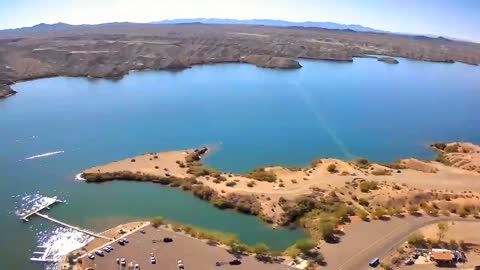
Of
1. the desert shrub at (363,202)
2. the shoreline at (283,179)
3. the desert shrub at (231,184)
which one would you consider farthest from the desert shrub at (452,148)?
the desert shrub at (231,184)

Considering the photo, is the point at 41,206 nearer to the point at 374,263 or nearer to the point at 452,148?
the point at 374,263

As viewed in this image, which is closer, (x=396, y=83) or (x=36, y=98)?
(x=36, y=98)

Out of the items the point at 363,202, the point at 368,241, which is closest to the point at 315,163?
the point at 363,202

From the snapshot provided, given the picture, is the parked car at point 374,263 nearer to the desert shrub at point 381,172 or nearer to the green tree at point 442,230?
the green tree at point 442,230

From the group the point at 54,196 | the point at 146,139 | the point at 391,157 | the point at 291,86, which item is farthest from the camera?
the point at 291,86

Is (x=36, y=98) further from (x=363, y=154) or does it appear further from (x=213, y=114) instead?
(x=363, y=154)

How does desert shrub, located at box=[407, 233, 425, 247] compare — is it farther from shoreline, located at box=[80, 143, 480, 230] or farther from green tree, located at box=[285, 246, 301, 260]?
green tree, located at box=[285, 246, 301, 260]

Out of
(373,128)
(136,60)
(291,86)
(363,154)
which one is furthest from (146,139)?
(136,60)
